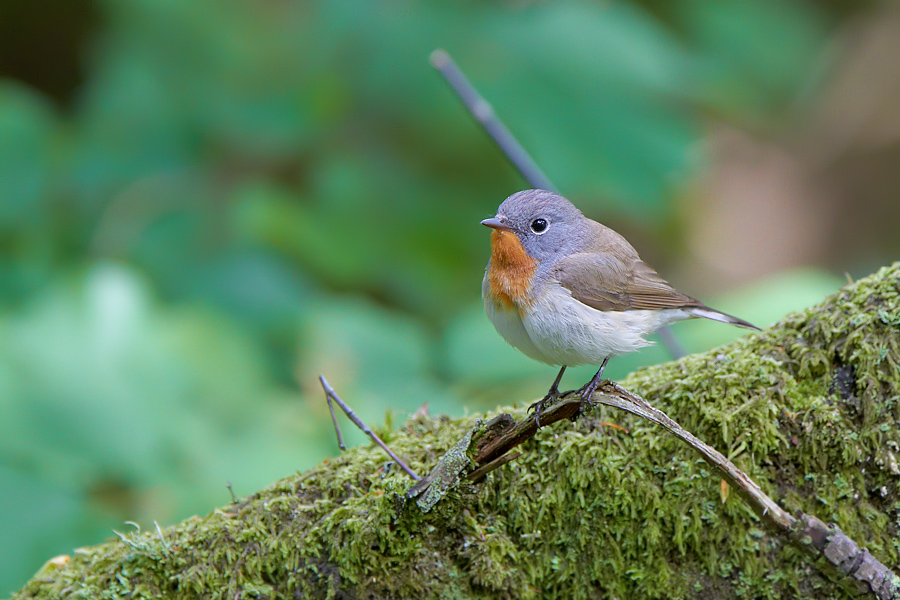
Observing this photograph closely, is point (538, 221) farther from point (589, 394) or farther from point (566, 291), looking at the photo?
point (589, 394)

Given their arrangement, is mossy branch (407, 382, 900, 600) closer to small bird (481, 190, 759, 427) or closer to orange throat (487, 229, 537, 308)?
small bird (481, 190, 759, 427)

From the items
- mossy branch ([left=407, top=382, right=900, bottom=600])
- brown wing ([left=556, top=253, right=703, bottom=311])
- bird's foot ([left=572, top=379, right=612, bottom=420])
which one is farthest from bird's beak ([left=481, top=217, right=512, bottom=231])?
mossy branch ([left=407, top=382, right=900, bottom=600])

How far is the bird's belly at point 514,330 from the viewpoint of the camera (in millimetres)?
2959

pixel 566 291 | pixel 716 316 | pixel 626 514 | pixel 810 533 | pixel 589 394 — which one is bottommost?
pixel 810 533

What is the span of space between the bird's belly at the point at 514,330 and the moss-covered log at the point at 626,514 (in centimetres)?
38

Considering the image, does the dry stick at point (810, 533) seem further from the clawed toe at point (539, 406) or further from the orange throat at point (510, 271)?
the orange throat at point (510, 271)

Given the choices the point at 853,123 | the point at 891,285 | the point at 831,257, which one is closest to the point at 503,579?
the point at 891,285

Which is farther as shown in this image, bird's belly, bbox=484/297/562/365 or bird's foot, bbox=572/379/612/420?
Answer: bird's belly, bbox=484/297/562/365

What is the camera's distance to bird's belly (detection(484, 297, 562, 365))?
2959 mm

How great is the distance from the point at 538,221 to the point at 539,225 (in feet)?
0.06

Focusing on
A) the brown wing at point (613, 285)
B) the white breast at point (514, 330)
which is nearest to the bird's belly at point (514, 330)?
the white breast at point (514, 330)

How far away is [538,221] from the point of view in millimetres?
3352

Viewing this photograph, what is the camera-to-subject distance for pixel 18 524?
338cm

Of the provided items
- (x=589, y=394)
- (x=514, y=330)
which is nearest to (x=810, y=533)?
(x=589, y=394)
